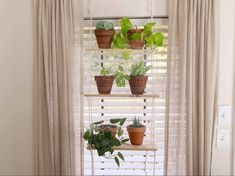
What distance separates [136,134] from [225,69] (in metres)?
0.95

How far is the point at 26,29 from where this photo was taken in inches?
94.3

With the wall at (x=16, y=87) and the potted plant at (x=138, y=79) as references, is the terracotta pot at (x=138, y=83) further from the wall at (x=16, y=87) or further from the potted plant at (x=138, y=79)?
the wall at (x=16, y=87)

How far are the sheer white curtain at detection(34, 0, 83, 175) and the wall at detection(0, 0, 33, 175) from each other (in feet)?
0.43

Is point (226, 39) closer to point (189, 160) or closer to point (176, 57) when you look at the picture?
point (176, 57)

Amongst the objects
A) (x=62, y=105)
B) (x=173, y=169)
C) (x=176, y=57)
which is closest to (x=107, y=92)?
(x=62, y=105)

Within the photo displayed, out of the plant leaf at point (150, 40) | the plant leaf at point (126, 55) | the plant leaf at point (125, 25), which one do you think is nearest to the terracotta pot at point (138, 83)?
the plant leaf at point (126, 55)

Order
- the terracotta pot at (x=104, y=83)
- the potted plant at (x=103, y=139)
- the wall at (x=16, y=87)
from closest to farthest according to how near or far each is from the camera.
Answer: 1. the potted plant at (x=103, y=139)
2. the terracotta pot at (x=104, y=83)
3. the wall at (x=16, y=87)

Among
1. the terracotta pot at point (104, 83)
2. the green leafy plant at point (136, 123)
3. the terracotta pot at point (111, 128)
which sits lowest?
the terracotta pot at point (111, 128)

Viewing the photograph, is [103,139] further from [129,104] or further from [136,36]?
[136,36]

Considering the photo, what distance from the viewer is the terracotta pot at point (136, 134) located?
2.28m

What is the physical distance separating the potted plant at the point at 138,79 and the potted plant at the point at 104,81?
18 cm

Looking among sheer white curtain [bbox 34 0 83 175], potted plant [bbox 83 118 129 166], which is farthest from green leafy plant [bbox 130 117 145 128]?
sheer white curtain [bbox 34 0 83 175]

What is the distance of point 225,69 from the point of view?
91.8 inches

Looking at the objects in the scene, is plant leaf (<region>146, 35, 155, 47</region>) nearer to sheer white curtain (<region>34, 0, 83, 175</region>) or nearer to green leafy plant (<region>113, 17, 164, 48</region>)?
green leafy plant (<region>113, 17, 164, 48</region>)
